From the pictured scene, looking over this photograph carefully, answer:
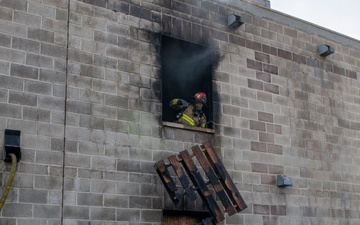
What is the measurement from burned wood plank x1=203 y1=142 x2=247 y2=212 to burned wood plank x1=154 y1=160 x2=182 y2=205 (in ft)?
2.87

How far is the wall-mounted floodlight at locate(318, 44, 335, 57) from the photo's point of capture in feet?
48.7

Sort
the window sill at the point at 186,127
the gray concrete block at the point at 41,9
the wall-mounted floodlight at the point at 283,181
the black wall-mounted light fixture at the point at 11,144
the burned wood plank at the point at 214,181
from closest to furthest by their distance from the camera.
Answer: the black wall-mounted light fixture at the point at 11,144 < the gray concrete block at the point at 41,9 < the burned wood plank at the point at 214,181 < the window sill at the point at 186,127 < the wall-mounted floodlight at the point at 283,181

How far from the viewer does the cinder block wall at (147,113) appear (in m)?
9.80

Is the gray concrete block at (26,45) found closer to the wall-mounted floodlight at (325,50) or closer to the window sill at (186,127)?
the window sill at (186,127)

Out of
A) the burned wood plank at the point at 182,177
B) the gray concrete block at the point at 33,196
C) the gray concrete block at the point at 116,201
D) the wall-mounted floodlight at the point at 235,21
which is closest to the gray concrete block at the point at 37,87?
the gray concrete block at the point at 33,196

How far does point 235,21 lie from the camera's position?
512 inches

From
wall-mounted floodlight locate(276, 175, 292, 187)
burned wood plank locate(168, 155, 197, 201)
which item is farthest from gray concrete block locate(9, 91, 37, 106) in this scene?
wall-mounted floodlight locate(276, 175, 292, 187)

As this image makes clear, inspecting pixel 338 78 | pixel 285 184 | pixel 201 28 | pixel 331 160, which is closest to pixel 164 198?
pixel 285 184

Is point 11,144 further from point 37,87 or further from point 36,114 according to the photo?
point 37,87

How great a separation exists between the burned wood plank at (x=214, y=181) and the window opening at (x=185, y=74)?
146 centimetres

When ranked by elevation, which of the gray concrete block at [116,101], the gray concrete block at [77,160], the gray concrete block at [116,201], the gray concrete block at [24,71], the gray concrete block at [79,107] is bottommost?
the gray concrete block at [116,201]

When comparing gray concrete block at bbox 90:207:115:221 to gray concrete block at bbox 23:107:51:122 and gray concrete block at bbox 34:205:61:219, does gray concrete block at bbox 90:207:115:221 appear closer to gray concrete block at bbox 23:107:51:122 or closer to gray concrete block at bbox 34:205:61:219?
gray concrete block at bbox 34:205:61:219

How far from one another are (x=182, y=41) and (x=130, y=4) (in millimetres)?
1479

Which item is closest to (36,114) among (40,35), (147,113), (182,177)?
(40,35)
